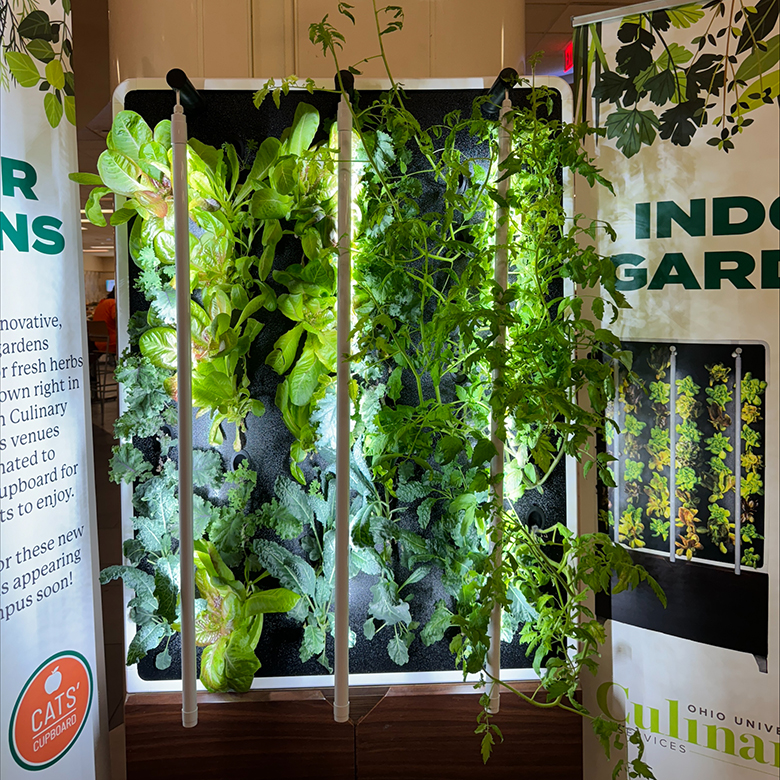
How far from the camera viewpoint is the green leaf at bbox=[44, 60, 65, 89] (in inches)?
66.2

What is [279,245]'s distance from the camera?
185 centimetres

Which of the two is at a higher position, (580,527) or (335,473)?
(335,473)

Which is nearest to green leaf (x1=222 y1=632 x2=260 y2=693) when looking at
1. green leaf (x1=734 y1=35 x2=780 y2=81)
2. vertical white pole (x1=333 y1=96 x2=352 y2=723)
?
vertical white pole (x1=333 y1=96 x2=352 y2=723)

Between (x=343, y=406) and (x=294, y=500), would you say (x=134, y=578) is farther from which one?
(x=343, y=406)

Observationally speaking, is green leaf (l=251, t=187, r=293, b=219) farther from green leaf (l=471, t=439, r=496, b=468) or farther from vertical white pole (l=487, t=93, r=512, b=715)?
green leaf (l=471, t=439, r=496, b=468)

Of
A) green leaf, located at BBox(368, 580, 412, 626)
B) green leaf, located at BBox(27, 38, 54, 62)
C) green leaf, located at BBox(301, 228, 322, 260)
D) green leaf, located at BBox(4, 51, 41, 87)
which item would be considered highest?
green leaf, located at BBox(27, 38, 54, 62)

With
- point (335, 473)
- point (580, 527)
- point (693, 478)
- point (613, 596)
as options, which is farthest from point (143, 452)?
point (693, 478)

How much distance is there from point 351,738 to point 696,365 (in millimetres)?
1381

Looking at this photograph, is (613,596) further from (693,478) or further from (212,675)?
(212,675)

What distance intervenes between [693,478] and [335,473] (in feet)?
3.12

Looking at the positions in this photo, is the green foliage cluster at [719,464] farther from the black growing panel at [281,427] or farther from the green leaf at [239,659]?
the green leaf at [239,659]

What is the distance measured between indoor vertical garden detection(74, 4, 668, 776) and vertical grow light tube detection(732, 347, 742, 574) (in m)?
0.27

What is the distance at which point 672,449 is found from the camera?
1804 millimetres

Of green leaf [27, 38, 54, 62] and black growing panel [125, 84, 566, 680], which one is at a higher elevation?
green leaf [27, 38, 54, 62]
